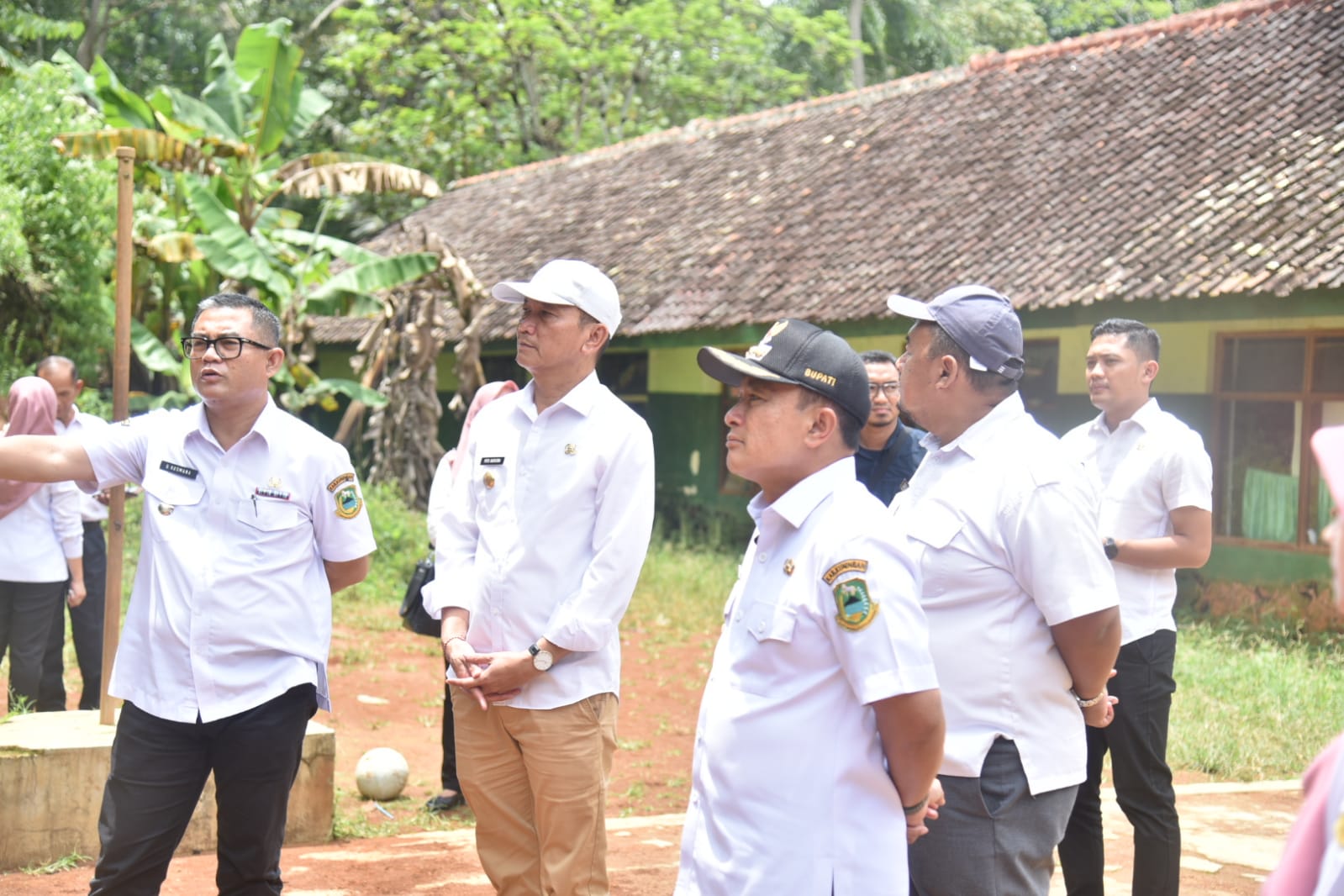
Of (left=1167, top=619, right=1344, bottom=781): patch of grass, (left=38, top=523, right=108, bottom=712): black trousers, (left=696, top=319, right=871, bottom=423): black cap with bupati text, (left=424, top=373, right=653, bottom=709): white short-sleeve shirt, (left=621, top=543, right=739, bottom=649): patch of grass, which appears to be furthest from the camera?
(left=621, top=543, right=739, bottom=649): patch of grass

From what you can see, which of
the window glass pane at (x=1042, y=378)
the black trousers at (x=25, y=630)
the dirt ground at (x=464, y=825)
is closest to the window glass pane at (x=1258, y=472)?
the window glass pane at (x=1042, y=378)

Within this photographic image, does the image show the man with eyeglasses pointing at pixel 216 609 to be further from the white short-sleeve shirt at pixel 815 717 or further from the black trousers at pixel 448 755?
the black trousers at pixel 448 755

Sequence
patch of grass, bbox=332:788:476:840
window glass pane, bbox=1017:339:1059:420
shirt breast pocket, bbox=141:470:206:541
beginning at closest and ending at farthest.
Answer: shirt breast pocket, bbox=141:470:206:541
patch of grass, bbox=332:788:476:840
window glass pane, bbox=1017:339:1059:420

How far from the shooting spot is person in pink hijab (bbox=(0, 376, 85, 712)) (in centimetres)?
655

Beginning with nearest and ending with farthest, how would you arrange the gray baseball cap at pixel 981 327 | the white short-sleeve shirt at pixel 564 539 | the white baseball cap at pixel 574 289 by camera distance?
the gray baseball cap at pixel 981 327, the white short-sleeve shirt at pixel 564 539, the white baseball cap at pixel 574 289

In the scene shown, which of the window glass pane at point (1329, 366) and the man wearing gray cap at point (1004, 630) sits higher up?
the window glass pane at point (1329, 366)

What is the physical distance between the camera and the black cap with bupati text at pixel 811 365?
9.02 feet

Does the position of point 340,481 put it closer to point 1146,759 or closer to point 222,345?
point 222,345

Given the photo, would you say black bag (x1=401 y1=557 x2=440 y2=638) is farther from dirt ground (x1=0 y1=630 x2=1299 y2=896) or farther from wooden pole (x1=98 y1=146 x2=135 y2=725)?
wooden pole (x1=98 y1=146 x2=135 y2=725)

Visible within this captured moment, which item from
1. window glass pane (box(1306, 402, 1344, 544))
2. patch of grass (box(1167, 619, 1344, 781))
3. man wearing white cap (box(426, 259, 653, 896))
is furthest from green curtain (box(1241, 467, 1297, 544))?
man wearing white cap (box(426, 259, 653, 896))

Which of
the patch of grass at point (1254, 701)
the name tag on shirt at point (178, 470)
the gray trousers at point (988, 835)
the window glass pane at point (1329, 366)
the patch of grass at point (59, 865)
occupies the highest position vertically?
the window glass pane at point (1329, 366)

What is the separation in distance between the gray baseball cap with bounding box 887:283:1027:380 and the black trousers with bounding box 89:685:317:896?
197cm

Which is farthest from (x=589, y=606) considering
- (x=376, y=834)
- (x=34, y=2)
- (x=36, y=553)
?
(x=34, y=2)

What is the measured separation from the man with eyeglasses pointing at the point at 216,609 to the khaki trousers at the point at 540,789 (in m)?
0.49
